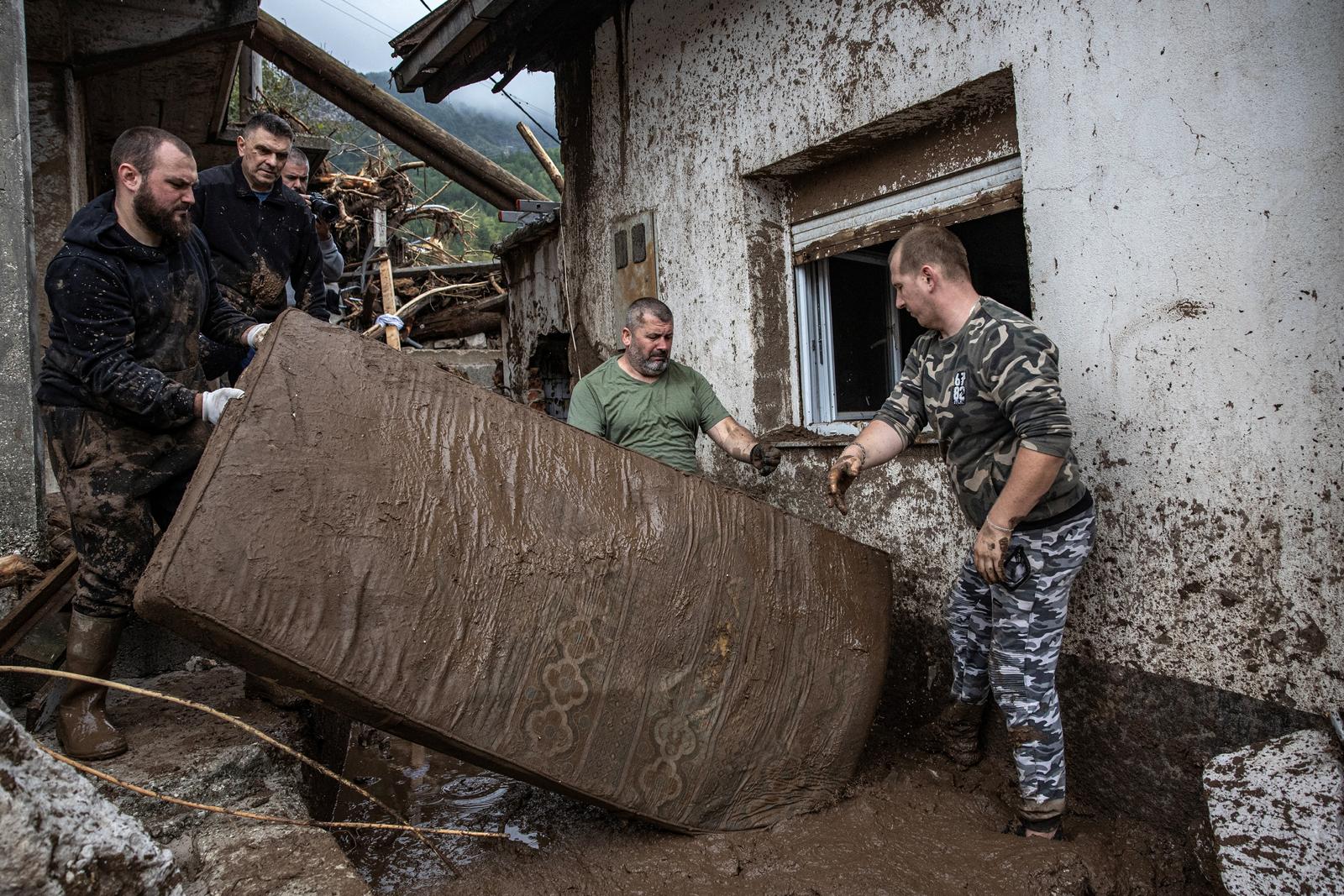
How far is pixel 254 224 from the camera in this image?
332 centimetres

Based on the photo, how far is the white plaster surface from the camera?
1.91 metres

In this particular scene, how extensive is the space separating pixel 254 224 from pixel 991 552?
2.85 m

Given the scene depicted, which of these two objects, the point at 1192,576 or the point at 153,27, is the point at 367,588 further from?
the point at 153,27

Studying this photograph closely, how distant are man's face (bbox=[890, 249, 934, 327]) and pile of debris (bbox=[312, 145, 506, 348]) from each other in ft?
23.2

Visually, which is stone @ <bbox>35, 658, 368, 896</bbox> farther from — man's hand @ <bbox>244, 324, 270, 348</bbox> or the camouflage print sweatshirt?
the camouflage print sweatshirt

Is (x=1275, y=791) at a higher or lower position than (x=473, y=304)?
lower

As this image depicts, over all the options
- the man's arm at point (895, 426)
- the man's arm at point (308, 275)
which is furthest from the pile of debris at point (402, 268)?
the man's arm at point (895, 426)

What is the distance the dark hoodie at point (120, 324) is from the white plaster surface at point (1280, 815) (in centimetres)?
278

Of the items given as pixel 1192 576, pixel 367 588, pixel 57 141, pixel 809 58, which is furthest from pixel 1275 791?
pixel 57 141

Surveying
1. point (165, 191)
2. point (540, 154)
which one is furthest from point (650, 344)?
point (540, 154)

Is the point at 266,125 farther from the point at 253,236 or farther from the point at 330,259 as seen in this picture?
the point at 330,259

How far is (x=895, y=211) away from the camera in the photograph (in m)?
3.43

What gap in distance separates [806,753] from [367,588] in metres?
1.37

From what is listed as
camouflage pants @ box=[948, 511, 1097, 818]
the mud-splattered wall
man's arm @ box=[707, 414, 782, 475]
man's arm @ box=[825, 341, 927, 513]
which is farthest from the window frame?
camouflage pants @ box=[948, 511, 1097, 818]
